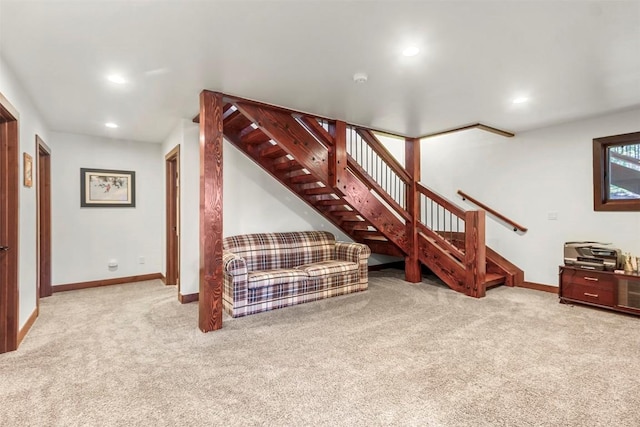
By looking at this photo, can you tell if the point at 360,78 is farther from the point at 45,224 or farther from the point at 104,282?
the point at 104,282

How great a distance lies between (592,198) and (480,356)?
3.09 meters

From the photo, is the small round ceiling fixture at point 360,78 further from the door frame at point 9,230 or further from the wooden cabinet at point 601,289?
the wooden cabinet at point 601,289

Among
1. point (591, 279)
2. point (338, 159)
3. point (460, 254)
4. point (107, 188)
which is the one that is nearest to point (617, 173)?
point (591, 279)

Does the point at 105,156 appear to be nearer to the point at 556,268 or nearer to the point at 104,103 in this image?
the point at 104,103

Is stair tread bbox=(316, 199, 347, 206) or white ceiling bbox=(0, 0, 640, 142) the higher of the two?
white ceiling bbox=(0, 0, 640, 142)

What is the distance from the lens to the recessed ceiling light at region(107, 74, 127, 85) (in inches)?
111

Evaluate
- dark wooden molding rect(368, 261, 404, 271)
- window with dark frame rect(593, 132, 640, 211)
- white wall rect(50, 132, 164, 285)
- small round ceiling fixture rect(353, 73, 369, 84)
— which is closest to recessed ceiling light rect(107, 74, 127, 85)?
small round ceiling fixture rect(353, 73, 369, 84)

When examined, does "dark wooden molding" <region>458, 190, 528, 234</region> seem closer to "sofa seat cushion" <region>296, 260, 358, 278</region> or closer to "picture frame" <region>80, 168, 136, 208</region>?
"sofa seat cushion" <region>296, 260, 358, 278</region>

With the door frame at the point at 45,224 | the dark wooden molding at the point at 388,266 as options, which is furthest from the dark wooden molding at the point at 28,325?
the dark wooden molding at the point at 388,266

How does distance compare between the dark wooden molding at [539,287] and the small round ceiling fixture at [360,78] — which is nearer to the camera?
the small round ceiling fixture at [360,78]

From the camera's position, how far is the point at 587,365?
7.81ft

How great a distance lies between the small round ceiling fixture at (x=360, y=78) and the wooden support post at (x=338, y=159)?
3.94ft

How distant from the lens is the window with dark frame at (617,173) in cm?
390

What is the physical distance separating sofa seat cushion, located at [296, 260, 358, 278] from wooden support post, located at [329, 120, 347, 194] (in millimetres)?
1022
